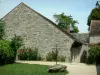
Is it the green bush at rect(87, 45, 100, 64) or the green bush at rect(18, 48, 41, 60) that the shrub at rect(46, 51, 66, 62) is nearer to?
the green bush at rect(18, 48, 41, 60)

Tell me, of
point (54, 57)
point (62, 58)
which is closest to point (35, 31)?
point (54, 57)

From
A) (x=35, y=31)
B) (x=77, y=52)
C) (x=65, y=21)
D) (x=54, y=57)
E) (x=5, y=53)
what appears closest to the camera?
(x=5, y=53)

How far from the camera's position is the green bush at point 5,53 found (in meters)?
23.8

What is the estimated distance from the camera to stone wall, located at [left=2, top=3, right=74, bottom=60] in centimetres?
3052

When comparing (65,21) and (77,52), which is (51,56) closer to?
(77,52)

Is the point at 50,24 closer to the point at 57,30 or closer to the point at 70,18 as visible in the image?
the point at 57,30

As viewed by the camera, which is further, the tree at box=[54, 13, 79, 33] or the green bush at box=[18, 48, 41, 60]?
the tree at box=[54, 13, 79, 33]

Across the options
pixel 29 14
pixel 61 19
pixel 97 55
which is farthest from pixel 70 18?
pixel 97 55

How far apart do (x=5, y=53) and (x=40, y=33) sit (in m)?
8.45

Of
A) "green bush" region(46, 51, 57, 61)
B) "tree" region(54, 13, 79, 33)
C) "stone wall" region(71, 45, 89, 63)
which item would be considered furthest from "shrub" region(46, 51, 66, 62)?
"tree" region(54, 13, 79, 33)

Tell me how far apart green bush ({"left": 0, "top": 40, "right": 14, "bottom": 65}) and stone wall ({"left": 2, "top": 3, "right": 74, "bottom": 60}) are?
600 cm

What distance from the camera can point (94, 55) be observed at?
89.1 ft

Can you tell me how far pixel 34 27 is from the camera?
31812mm

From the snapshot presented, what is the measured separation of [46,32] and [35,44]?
2.09 m
